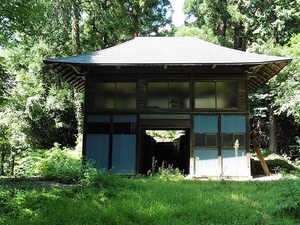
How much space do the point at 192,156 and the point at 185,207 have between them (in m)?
7.72

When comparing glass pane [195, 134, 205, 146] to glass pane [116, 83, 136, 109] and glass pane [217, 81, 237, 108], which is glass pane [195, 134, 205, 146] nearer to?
glass pane [217, 81, 237, 108]

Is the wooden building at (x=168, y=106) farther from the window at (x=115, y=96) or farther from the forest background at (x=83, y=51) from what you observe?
the forest background at (x=83, y=51)

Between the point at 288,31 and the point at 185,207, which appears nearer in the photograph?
the point at 185,207

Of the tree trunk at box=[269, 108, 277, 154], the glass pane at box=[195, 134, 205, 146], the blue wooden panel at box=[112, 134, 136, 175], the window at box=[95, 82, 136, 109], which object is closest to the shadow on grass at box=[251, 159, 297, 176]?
the glass pane at box=[195, 134, 205, 146]

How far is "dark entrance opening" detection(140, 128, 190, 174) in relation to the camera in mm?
16562

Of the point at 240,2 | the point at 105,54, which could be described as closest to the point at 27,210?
the point at 105,54

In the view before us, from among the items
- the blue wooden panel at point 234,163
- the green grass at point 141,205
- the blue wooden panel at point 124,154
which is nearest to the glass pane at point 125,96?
the blue wooden panel at point 124,154

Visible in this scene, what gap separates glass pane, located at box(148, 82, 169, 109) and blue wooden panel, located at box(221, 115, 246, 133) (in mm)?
2595

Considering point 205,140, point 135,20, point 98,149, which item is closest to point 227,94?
point 205,140

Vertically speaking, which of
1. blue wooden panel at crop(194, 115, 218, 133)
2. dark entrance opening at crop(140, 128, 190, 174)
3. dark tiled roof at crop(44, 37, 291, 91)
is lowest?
dark entrance opening at crop(140, 128, 190, 174)

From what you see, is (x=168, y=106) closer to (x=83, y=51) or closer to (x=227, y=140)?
(x=227, y=140)

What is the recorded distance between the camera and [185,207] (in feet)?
24.4

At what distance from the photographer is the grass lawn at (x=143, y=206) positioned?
655cm

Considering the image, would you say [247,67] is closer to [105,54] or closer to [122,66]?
[122,66]
